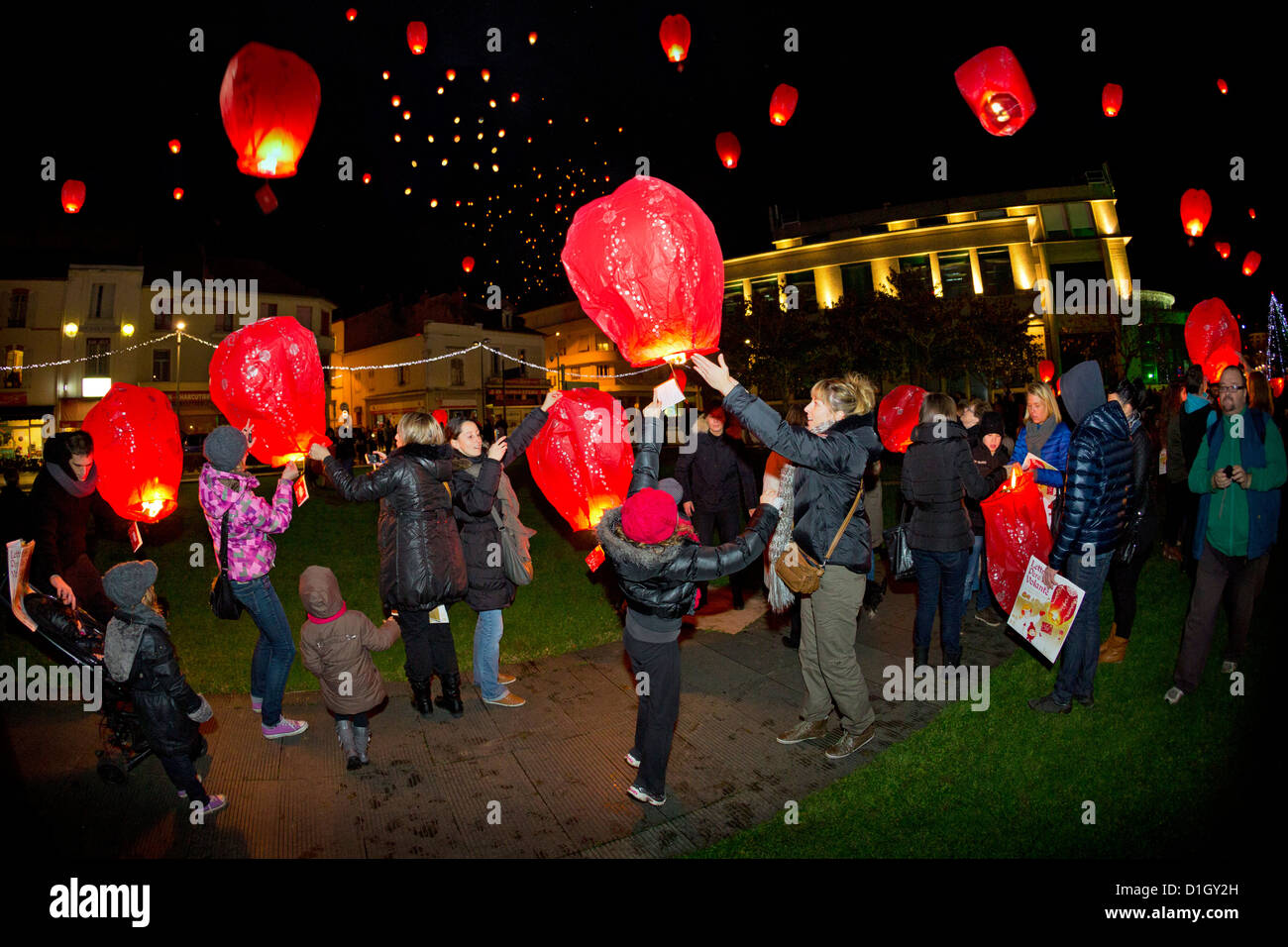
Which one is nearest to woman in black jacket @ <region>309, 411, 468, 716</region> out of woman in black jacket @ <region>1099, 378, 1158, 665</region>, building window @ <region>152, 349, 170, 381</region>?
woman in black jacket @ <region>1099, 378, 1158, 665</region>

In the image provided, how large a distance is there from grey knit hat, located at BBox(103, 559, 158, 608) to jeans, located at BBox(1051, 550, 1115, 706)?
213 inches

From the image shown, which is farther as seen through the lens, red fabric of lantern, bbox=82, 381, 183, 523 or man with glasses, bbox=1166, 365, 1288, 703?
red fabric of lantern, bbox=82, 381, 183, 523

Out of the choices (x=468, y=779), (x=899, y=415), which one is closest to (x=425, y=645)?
(x=468, y=779)

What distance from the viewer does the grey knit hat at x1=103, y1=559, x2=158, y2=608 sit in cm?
355

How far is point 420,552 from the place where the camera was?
14.7 feet

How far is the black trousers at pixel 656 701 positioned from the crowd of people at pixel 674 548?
0.01 meters

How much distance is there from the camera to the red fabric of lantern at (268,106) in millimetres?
5691

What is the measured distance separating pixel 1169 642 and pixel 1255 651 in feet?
1.79

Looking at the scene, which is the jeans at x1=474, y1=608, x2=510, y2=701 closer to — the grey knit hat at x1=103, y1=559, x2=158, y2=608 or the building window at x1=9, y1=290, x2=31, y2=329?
the grey knit hat at x1=103, y1=559, x2=158, y2=608

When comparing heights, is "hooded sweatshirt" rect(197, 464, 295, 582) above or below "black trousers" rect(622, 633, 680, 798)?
above

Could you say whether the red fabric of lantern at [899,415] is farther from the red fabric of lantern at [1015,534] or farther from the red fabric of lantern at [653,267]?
the red fabric of lantern at [653,267]

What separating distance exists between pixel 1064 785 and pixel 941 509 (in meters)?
1.92

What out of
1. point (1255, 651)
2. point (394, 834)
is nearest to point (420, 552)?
point (394, 834)
